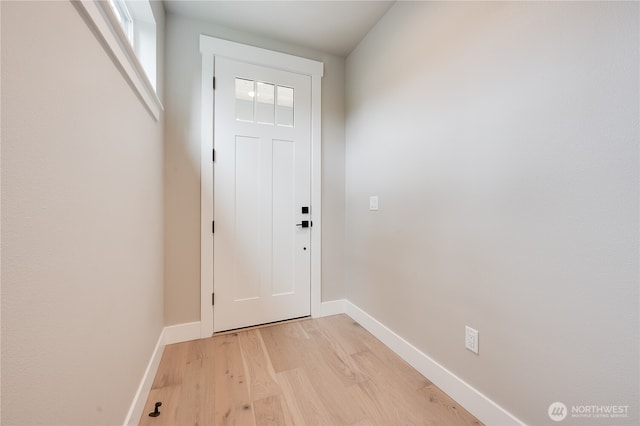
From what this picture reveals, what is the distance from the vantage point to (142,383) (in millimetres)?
1333

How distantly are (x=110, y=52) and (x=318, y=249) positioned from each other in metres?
1.98

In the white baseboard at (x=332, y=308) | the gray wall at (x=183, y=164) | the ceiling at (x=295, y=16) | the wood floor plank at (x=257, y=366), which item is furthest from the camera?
the white baseboard at (x=332, y=308)

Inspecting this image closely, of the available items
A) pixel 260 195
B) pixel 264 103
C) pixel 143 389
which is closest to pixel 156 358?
pixel 143 389

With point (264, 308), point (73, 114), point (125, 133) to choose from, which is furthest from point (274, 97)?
point (264, 308)

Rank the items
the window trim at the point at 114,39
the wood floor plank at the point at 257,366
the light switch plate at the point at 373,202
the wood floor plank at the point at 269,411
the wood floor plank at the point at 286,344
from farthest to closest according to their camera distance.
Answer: the light switch plate at the point at 373,202 → the wood floor plank at the point at 286,344 → the wood floor plank at the point at 257,366 → the wood floor plank at the point at 269,411 → the window trim at the point at 114,39

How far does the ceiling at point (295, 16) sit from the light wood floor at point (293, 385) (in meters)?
2.61

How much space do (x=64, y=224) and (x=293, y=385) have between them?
4.67 ft

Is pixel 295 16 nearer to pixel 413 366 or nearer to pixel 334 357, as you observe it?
pixel 334 357

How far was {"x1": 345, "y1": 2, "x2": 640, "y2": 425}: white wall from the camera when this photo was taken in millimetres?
868

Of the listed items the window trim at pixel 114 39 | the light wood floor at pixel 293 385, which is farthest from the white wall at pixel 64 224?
the light wood floor at pixel 293 385

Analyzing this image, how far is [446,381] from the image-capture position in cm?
146

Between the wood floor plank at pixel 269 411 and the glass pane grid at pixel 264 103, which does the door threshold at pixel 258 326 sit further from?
the glass pane grid at pixel 264 103

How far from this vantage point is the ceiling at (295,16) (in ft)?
6.23

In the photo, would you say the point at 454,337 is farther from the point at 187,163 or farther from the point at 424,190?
the point at 187,163
